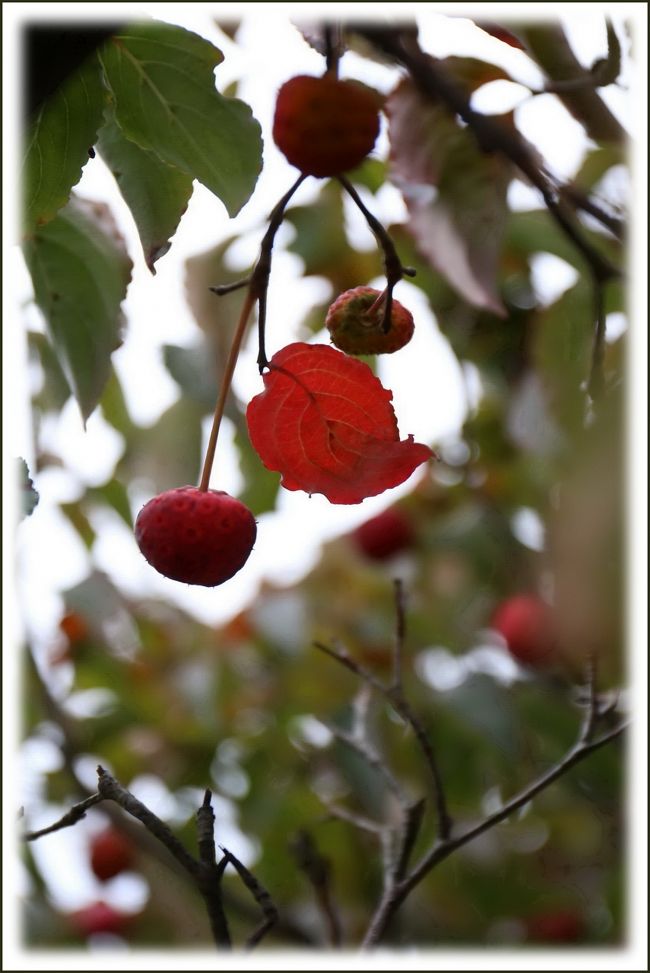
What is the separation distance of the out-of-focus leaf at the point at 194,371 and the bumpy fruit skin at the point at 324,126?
59 centimetres

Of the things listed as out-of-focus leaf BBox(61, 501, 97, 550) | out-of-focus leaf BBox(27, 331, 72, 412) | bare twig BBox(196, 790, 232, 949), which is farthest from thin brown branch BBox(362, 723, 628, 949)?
out-of-focus leaf BBox(61, 501, 97, 550)

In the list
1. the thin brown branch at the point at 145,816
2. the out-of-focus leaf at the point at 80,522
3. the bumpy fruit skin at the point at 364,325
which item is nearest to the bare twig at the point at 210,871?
the thin brown branch at the point at 145,816

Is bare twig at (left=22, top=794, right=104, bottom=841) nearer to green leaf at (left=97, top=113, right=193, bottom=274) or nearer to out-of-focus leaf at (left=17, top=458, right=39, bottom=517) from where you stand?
out-of-focus leaf at (left=17, top=458, right=39, bottom=517)

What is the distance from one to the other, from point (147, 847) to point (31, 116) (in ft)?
3.38

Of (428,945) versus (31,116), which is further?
(428,945)

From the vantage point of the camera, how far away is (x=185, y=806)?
1623mm

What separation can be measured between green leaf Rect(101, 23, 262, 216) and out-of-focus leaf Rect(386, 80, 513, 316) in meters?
0.23

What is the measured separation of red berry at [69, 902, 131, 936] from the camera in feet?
5.40

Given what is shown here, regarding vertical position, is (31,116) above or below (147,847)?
above

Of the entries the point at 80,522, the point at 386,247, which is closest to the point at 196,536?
the point at 386,247

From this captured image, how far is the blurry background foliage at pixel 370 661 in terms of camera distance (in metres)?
1.21

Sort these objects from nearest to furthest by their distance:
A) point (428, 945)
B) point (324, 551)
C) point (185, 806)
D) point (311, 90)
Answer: point (311, 90), point (428, 945), point (185, 806), point (324, 551)

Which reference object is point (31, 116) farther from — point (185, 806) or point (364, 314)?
point (185, 806)

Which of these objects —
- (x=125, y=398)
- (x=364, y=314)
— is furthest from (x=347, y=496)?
(x=125, y=398)
